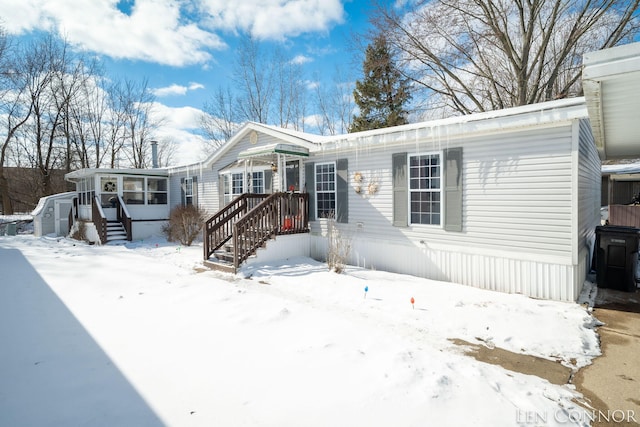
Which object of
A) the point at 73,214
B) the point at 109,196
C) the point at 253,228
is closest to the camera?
the point at 253,228

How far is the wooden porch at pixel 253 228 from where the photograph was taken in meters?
7.84

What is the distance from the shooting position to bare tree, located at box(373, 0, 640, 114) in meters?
13.3

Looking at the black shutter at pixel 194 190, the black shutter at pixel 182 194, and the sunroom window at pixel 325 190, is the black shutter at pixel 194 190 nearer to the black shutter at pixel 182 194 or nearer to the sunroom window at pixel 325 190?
the black shutter at pixel 182 194

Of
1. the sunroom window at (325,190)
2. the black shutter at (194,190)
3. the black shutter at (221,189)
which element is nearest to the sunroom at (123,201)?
the black shutter at (194,190)

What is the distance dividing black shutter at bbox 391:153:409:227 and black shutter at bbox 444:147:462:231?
Answer: 0.93 meters

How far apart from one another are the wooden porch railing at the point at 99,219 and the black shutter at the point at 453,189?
512 inches

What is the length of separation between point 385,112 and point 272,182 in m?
14.0

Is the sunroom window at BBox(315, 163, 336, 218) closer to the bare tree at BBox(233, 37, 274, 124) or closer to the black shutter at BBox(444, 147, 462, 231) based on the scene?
the black shutter at BBox(444, 147, 462, 231)

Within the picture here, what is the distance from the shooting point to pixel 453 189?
6582mm

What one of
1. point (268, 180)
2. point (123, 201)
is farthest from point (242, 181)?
point (123, 201)

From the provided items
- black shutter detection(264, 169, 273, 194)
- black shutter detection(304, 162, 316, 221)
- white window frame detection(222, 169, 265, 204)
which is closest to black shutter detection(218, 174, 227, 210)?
white window frame detection(222, 169, 265, 204)

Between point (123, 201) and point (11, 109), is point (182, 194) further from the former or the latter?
point (11, 109)

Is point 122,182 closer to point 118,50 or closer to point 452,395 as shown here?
point 118,50

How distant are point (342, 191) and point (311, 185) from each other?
3.72 ft
